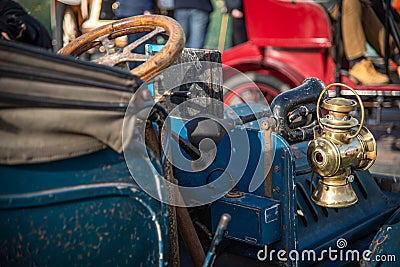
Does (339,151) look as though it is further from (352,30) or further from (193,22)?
(193,22)

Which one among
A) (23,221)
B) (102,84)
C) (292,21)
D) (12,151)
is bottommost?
(292,21)

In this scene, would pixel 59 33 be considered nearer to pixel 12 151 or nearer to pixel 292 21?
pixel 292 21

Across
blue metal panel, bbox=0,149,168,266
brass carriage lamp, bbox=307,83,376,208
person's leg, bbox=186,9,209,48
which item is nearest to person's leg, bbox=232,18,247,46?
person's leg, bbox=186,9,209,48

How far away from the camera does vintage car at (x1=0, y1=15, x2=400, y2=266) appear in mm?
1488

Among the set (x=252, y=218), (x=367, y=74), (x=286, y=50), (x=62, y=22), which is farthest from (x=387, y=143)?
(x=62, y=22)

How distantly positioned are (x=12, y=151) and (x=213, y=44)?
7.09 metres

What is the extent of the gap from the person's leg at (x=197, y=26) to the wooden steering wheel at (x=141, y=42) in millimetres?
3623

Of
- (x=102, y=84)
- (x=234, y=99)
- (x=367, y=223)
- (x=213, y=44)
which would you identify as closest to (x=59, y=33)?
(x=213, y=44)

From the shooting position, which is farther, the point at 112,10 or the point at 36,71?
→ the point at 112,10

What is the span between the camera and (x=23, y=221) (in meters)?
1.51

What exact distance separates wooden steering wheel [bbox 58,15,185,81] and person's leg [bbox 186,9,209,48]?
3623 mm

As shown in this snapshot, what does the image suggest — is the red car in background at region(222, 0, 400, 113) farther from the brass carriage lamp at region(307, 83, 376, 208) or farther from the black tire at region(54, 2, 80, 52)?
the black tire at region(54, 2, 80, 52)

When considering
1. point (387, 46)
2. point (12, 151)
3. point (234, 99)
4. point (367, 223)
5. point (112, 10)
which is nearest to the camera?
point (12, 151)

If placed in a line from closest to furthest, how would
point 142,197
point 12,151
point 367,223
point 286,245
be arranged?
point 12,151
point 142,197
point 286,245
point 367,223
